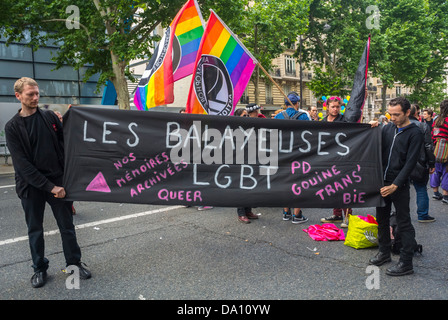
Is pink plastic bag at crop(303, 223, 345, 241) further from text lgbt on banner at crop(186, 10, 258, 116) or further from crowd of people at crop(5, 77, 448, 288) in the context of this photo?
text lgbt on banner at crop(186, 10, 258, 116)

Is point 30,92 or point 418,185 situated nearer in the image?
point 30,92

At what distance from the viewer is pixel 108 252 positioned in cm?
476

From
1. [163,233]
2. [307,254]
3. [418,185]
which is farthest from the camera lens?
[418,185]

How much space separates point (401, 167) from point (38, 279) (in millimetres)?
3909

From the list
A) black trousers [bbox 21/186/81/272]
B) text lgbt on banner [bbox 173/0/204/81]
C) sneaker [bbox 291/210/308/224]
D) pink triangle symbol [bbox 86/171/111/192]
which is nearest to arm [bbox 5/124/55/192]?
black trousers [bbox 21/186/81/272]

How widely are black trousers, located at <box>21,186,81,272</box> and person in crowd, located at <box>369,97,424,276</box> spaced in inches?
130

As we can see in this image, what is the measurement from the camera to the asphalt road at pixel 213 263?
3596mm

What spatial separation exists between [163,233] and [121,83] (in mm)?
13496

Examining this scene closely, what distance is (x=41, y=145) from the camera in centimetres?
378

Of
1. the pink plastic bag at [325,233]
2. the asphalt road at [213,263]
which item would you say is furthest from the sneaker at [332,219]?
the pink plastic bag at [325,233]

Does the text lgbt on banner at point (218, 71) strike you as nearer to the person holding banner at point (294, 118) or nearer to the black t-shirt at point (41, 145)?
the person holding banner at point (294, 118)

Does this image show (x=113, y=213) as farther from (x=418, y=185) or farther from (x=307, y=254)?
(x=418, y=185)

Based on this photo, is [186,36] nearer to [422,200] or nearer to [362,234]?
[362,234]

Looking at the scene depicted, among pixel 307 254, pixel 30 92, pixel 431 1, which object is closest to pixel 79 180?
pixel 30 92
